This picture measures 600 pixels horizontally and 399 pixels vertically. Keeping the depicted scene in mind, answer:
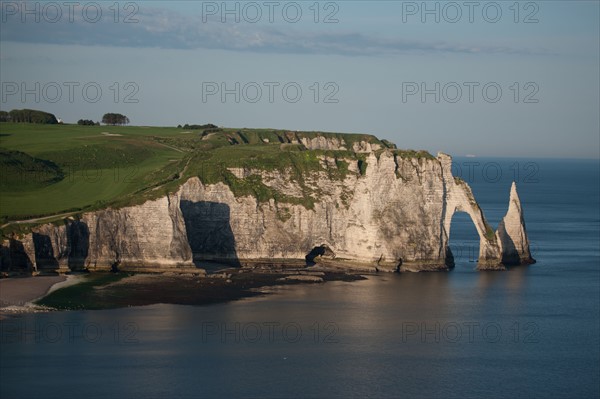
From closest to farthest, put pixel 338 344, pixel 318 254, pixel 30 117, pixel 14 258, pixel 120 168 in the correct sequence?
pixel 338 344 → pixel 14 258 → pixel 318 254 → pixel 120 168 → pixel 30 117

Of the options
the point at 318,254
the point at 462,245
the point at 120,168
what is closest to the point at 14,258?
the point at 120,168

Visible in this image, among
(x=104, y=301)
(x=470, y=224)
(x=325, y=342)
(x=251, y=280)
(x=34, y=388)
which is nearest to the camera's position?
(x=34, y=388)

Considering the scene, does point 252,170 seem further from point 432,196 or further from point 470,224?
point 470,224

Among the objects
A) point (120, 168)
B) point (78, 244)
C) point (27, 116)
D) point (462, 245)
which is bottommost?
point (462, 245)

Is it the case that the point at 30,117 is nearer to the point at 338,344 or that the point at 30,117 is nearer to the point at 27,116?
the point at 27,116

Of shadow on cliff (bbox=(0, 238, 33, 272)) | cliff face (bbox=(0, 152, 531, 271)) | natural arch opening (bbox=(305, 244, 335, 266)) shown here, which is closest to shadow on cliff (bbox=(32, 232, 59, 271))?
shadow on cliff (bbox=(0, 238, 33, 272))

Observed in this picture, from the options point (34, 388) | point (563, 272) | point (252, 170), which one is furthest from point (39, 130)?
point (34, 388)
